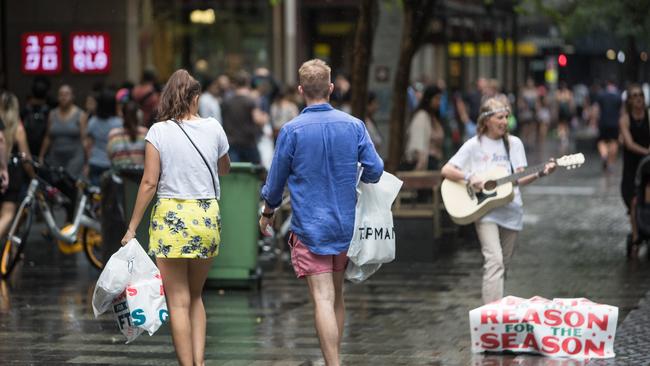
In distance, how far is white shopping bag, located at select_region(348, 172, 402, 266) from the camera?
7930 millimetres

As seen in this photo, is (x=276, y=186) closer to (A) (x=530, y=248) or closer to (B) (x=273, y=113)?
(A) (x=530, y=248)

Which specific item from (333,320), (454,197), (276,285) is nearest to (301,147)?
(333,320)

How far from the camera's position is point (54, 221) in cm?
1437

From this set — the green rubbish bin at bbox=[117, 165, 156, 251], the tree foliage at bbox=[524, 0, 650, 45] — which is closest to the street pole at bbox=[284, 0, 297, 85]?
the tree foliage at bbox=[524, 0, 650, 45]

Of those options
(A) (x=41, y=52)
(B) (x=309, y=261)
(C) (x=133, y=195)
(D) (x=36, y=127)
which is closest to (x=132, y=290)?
(B) (x=309, y=261)

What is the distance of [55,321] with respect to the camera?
11.0 m

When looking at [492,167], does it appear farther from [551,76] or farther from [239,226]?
[551,76]

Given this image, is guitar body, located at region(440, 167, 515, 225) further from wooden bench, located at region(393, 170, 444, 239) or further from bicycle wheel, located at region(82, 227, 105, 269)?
bicycle wheel, located at region(82, 227, 105, 269)

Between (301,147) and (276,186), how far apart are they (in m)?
0.27

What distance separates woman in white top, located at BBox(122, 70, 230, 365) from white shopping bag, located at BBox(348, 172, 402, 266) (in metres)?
0.84

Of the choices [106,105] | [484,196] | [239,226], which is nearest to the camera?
[484,196]

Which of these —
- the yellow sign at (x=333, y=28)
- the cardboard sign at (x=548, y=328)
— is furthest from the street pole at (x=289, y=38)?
the cardboard sign at (x=548, y=328)

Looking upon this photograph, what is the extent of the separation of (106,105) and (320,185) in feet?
27.8

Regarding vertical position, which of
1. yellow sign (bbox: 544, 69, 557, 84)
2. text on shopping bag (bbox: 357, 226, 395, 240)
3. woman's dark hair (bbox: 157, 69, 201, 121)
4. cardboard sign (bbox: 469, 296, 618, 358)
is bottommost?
yellow sign (bbox: 544, 69, 557, 84)
